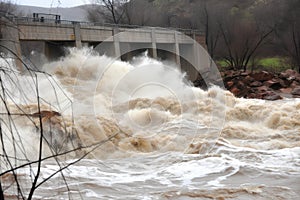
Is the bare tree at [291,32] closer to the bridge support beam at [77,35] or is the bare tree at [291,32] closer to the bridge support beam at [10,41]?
the bridge support beam at [77,35]

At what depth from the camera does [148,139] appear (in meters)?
9.73

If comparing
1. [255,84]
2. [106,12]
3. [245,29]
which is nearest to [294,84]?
[255,84]

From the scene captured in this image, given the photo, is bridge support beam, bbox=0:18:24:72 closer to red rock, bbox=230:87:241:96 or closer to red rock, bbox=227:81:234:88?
red rock, bbox=230:87:241:96

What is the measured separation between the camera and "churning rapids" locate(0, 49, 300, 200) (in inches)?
235

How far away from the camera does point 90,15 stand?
134ft

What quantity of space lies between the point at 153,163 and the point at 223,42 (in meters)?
26.3

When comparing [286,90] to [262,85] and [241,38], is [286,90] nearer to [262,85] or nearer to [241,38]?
[262,85]

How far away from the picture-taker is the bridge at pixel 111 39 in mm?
16422

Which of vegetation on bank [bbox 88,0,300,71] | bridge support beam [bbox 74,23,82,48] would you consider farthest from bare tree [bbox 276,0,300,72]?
bridge support beam [bbox 74,23,82,48]

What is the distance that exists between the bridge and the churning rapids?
4.35 feet

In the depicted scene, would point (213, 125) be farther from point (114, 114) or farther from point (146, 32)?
point (146, 32)

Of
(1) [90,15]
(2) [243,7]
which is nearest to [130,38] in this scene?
(1) [90,15]

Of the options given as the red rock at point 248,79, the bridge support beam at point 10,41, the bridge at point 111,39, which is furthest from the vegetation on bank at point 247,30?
the bridge support beam at point 10,41

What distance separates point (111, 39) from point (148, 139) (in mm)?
11699
